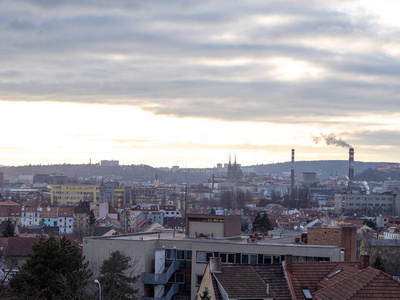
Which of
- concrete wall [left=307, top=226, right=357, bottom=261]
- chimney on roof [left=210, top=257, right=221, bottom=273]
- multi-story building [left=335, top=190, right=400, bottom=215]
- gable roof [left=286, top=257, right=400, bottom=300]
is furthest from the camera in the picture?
multi-story building [left=335, top=190, right=400, bottom=215]

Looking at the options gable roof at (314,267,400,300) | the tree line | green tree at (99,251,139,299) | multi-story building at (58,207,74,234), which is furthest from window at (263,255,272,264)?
multi-story building at (58,207,74,234)

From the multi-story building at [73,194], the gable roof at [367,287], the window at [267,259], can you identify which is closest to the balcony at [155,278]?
the window at [267,259]

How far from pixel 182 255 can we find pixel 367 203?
14379 cm

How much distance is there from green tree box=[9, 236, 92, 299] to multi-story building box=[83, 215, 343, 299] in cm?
425

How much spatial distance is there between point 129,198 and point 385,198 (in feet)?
215

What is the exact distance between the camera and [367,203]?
568 feet

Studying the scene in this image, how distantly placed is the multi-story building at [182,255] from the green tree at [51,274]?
4252 mm

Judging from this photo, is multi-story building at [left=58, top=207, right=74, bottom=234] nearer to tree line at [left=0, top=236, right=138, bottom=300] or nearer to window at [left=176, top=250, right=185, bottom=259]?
window at [left=176, top=250, right=185, bottom=259]

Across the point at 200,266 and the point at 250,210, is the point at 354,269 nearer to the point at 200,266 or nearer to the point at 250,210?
the point at 200,266

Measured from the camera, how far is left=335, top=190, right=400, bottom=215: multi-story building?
16788 cm

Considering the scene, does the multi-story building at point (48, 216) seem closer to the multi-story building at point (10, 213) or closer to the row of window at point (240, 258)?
the multi-story building at point (10, 213)

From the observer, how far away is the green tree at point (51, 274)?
90.9 ft

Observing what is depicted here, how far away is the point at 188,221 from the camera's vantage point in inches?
1558

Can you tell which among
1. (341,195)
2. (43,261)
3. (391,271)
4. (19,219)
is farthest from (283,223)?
(43,261)
